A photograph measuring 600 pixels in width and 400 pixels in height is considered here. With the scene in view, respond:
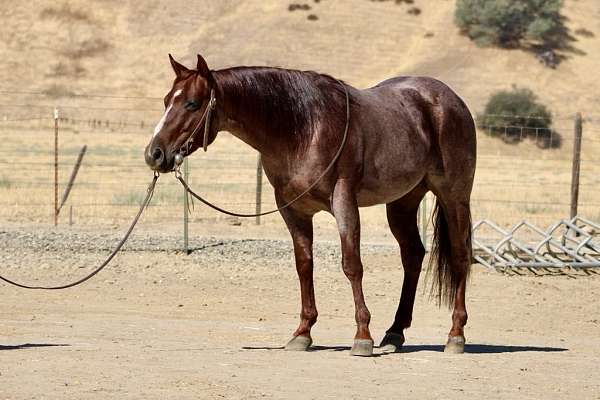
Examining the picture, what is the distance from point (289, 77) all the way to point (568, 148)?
43.5m

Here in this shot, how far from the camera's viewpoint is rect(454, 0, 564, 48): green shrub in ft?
227

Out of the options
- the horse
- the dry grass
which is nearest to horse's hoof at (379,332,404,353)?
the horse

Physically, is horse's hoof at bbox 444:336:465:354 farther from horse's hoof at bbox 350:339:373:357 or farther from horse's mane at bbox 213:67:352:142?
horse's mane at bbox 213:67:352:142

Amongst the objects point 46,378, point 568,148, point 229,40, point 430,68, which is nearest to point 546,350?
point 46,378

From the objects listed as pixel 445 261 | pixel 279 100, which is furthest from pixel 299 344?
pixel 279 100

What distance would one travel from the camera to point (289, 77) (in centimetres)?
951

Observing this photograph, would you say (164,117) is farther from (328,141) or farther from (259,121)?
(328,141)

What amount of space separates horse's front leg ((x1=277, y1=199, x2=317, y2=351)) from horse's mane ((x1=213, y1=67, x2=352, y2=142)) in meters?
0.77

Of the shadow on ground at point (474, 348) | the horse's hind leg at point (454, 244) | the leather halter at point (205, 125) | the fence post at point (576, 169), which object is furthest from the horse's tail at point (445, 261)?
the fence post at point (576, 169)

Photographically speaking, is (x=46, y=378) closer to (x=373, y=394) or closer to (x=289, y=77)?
(x=373, y=394)

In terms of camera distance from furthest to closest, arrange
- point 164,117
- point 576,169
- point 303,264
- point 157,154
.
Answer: point 576,169 → point 303,264 → point 164,117 → point 157,154

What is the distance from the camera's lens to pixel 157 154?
885 cm

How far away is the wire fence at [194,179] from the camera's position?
76.9ft

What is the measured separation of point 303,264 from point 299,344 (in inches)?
26.2
